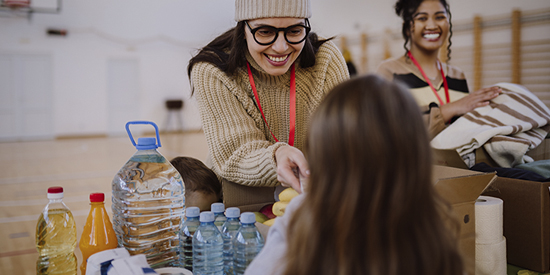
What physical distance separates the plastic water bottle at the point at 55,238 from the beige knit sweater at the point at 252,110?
47 cm

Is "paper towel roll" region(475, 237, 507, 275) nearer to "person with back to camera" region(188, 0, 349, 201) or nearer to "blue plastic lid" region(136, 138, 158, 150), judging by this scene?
"person with back to camera" region(188, 0, 349, 201)

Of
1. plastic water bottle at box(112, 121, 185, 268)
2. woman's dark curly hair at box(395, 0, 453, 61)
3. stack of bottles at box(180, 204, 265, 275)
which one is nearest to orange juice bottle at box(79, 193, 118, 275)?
plastic water bottle at box(112, 121, 185, 268)

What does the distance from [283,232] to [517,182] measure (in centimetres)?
92

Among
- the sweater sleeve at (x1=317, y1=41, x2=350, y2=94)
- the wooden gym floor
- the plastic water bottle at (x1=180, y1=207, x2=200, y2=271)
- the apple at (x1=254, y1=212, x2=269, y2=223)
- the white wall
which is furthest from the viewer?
the white wall

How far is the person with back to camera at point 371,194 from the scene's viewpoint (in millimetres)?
659

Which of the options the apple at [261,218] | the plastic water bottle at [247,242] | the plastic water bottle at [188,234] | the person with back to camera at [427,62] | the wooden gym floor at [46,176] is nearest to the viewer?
the plastic water bottle at [247,242]

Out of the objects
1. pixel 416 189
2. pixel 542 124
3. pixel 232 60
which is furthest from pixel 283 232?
pixel 542 124

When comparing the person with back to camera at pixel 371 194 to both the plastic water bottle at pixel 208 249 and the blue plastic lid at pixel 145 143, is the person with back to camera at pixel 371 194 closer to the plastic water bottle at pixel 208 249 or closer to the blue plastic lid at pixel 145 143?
the plastic water bottle at pixel 208 249

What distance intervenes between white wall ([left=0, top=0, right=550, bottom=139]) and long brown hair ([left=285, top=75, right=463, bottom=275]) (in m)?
7.61

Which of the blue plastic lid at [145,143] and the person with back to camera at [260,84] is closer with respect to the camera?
the blue plastic lid at [145,143]

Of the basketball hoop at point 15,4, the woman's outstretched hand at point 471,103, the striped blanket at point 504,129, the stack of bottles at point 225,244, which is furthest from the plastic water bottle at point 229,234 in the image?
the basketball hoop at point 15,4

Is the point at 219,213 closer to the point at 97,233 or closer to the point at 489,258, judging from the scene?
the point at 97,233

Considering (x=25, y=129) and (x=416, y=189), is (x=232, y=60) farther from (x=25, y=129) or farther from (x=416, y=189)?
(x=25, y=129)

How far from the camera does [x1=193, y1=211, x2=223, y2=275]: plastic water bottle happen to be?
990mm
